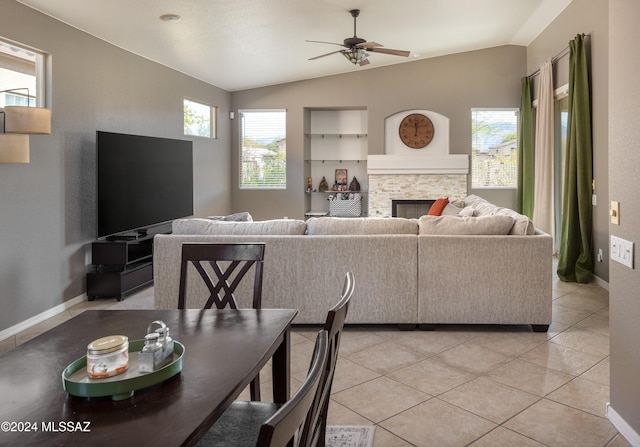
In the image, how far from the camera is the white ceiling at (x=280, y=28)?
509 cm

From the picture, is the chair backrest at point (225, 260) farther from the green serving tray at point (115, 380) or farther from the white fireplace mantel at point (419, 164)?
the white fireplace mantel at point (419, 164)

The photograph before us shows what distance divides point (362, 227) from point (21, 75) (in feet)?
10.5

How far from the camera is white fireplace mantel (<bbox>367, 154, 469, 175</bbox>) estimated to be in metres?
8.99

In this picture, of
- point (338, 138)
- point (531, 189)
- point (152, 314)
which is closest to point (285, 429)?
point (152, 314)

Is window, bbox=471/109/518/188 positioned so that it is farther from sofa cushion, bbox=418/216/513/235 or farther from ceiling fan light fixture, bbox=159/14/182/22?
ceiling fan light fixture, bbox=159/14/182/22

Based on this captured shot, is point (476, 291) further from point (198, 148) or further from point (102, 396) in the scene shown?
point (198, 148)

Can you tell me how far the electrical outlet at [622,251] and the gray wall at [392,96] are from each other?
684 cm

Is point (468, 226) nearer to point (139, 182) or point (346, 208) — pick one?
point (139, 182)

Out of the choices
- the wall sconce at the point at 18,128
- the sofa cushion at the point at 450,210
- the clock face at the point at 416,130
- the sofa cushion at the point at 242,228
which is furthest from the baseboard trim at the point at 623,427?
the clock face at the point at 416,130

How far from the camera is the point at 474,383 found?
10.3 ft

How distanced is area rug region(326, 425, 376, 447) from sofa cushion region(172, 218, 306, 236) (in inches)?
72.2

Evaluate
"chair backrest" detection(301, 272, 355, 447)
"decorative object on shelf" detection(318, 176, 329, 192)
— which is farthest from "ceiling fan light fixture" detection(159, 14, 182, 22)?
"decorative object on shelf" detection(318, 176, 329, 192)

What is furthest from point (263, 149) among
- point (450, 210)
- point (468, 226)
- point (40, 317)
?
point (468, 226)

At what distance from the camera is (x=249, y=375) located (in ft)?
4.93
